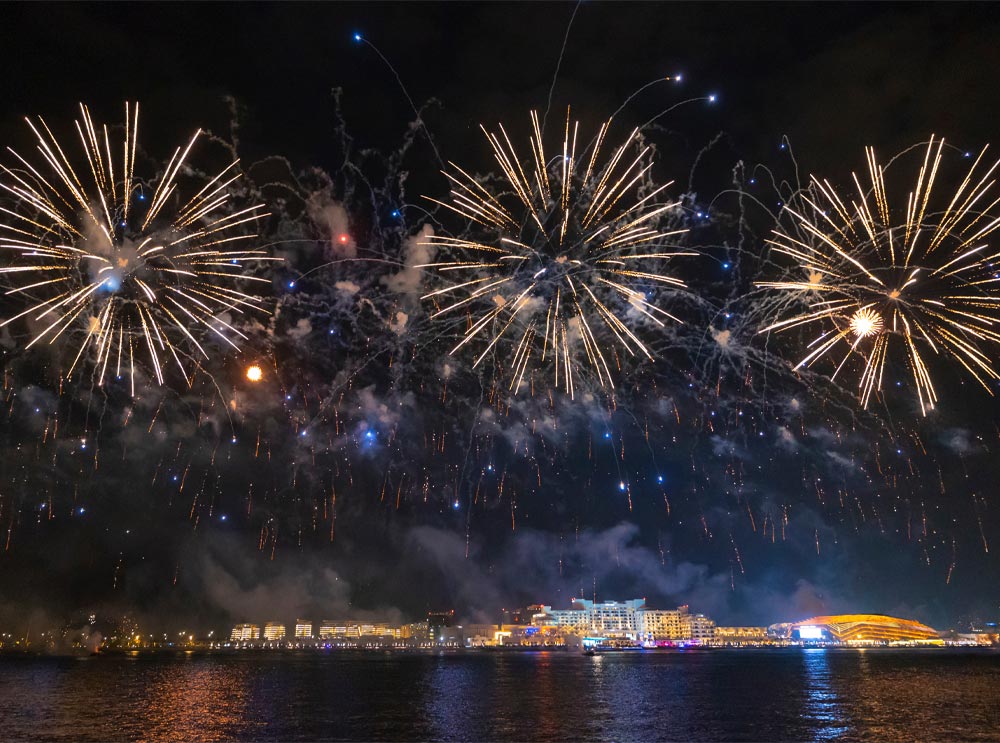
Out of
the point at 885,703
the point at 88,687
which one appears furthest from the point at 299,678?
the point at 885,703

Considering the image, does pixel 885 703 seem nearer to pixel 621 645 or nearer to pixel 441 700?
pixel 441 700

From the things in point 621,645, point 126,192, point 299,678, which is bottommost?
point 621,645

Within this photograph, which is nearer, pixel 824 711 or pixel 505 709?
pixel 824 711

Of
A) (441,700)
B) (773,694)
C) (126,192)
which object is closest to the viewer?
(126,192)

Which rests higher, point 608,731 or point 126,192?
point 126,192

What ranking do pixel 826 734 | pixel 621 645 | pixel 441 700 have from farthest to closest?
pixel 621 645 → pixel 441 700 → pixel 826 734

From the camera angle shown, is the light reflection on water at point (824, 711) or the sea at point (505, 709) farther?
the light reflection on water at point (824, 711)

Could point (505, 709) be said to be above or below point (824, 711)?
above

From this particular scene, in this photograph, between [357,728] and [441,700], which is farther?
[441,700]

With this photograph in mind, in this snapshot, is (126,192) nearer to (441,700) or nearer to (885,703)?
(441,700)

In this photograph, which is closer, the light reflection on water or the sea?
the sea
